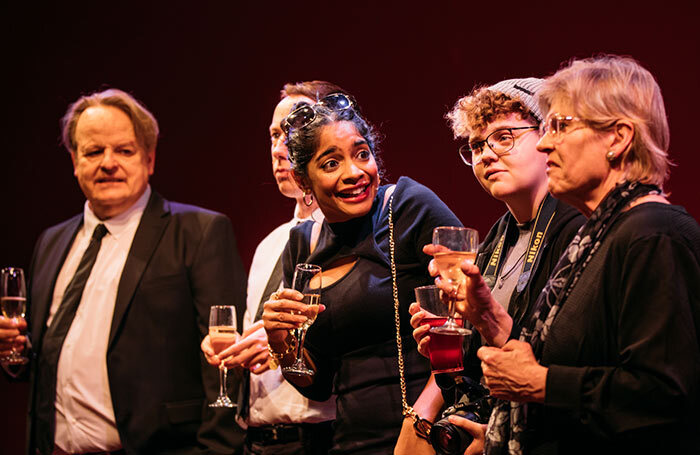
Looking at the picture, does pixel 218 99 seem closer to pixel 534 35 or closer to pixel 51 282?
pixel 51 282

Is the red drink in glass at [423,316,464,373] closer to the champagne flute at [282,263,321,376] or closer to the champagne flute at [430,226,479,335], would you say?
the champagne flute at [430,226,479,335]

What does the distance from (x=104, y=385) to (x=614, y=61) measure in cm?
256

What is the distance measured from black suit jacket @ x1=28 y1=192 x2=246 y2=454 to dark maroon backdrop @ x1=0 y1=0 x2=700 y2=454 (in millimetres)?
887

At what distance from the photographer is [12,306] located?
132 inches

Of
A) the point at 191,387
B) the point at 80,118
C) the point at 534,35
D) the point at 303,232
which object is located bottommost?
the point at 191,387

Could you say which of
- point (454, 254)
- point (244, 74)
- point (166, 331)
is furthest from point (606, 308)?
point (244, 74)

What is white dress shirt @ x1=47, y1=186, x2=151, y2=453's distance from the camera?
10.7 feet

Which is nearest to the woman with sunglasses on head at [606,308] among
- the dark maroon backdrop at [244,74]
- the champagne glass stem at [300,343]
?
the champagne glass stem at [300,343]

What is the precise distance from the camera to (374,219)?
258cm

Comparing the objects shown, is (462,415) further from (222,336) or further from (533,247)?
(222,336)

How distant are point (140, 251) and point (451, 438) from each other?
6.73 feet

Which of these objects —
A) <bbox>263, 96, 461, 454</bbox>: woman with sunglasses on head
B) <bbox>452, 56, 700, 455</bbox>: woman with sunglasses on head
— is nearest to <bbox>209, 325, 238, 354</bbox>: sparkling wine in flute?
<bbox>263, 96, 461, 454</bbox>: woman with sunglasses on head

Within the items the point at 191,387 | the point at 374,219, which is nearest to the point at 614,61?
the point at 374,219

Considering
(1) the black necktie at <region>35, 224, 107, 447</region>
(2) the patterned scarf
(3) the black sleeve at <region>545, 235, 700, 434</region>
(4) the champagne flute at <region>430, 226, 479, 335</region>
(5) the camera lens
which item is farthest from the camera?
(1) the black necktie at <region>35, 224, 107, 447</region>
